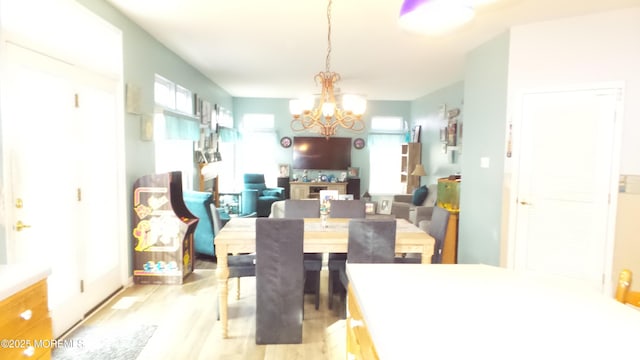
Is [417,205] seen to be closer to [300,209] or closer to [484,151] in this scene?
[484,151]

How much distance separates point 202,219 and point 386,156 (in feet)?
18.5

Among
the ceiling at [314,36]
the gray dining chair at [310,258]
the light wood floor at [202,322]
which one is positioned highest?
Answer: the ceiling at [314,36]

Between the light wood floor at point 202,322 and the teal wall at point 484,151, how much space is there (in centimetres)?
187

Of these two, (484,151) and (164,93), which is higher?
(164,93)

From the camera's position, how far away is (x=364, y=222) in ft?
8.85

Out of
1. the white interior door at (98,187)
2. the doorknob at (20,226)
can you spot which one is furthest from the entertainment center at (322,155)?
the doorknob at (20,226)

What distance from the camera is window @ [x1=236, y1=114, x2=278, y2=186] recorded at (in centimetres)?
878

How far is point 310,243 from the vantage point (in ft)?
9.18

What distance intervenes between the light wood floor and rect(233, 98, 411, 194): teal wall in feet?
17.7

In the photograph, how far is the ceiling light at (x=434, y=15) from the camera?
1.11 metres

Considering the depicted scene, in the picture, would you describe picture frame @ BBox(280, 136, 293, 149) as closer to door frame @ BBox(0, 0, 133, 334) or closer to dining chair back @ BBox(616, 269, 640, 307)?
door frame @ BBox(0, 0, 133, 334)

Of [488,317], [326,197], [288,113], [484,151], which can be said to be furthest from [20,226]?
[288,113]

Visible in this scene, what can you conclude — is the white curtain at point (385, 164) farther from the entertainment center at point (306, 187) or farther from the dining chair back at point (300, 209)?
the dining chair back at point (300, 209)

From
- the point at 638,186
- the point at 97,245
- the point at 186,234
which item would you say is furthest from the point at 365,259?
the point at 638,186
